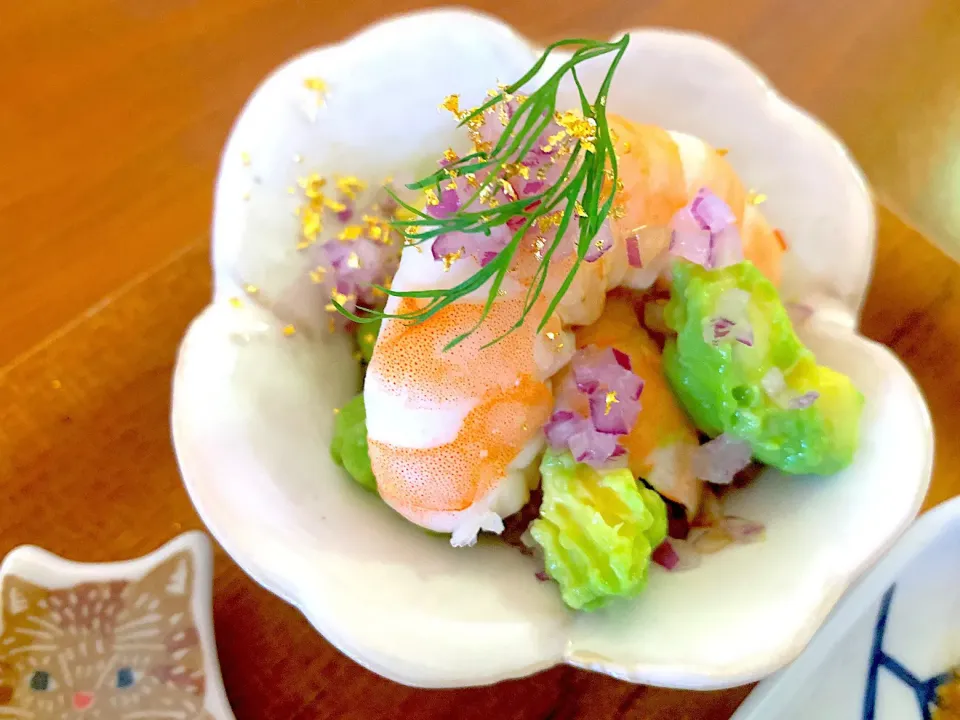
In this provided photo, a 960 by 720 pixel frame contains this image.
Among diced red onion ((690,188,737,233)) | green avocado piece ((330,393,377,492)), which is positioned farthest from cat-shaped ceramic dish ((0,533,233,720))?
diced red onion ((690,188,737,233))

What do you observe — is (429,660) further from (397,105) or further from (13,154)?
(13,154)

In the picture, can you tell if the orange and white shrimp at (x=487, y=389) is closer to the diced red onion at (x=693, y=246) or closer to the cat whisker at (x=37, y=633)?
the diced red onion at (x=693, y=246)

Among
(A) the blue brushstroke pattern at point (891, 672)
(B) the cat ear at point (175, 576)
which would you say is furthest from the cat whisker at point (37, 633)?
(A) the blue brushstroke pattern at point (891, 672)

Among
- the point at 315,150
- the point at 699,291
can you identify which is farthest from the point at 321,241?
the point at 699,291

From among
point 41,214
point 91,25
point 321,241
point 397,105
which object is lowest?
point 41,214

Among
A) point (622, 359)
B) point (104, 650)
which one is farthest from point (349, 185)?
point (104, 650)

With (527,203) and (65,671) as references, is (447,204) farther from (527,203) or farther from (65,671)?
(65,671)
